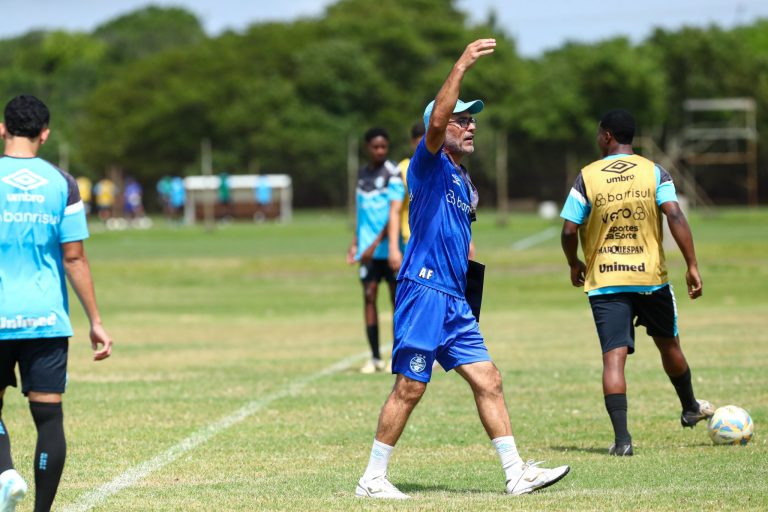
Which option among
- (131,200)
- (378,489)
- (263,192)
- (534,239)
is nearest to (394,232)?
(378,489)

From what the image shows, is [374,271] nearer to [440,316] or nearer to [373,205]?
[373,205]

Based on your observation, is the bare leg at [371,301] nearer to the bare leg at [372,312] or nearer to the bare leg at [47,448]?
the bare leg at [372,312]

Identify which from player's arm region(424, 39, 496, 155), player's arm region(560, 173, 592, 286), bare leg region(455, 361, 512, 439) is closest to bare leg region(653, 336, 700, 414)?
player's arm region(560, 173, 592, 286)

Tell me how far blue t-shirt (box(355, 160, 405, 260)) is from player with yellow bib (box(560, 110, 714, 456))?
4556 mm

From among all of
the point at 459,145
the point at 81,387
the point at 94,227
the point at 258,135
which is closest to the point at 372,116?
the point at 258,135

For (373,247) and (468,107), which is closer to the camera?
(468,107)

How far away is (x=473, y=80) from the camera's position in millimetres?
93312

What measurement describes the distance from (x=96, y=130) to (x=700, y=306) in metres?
78.7

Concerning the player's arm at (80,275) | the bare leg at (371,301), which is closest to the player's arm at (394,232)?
the bare leg at (371,301)

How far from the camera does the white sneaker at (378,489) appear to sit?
24.0 feet

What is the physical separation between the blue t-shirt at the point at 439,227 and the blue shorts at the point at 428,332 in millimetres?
71

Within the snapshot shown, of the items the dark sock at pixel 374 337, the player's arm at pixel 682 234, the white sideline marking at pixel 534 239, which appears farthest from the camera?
the white sideline marking at pixel 534 239

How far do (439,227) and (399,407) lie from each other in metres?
1.01

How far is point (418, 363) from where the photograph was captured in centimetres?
743
